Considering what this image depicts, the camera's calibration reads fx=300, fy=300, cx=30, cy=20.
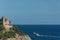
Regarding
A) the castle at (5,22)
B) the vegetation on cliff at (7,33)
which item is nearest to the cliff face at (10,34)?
the vegetation on cliff at (7,33)

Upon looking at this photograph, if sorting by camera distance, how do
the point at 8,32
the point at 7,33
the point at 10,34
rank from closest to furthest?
1. the point at 10,34
2. the point at 7,33
3. the point at 8,32

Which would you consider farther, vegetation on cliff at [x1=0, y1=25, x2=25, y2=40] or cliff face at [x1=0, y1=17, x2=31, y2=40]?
cliff face at [x1=0, y1=17, x2=31, y2=40]

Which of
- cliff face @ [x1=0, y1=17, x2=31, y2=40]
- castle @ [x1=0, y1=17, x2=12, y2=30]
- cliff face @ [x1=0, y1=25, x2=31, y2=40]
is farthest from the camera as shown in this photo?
castle @ [x1=0, y1=17, x2=12, y2=30]

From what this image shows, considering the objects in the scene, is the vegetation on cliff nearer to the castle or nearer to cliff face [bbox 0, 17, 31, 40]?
cliff face [bbox 0, 17, 31, 40]

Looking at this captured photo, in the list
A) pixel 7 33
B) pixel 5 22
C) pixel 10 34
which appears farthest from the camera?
pixel 5 22

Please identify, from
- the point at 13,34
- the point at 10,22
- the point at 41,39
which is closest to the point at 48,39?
the point at 41,39

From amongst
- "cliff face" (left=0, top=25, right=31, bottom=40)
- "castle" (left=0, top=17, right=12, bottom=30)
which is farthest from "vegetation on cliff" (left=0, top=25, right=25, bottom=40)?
"castle" (left=0, top=17, right=12, bottom=30)

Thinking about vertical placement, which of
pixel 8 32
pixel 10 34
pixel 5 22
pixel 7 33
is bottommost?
pixel 10 34

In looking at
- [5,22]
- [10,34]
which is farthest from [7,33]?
[5,22]

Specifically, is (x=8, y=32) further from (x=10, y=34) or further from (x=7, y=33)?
(x=10, y=34)

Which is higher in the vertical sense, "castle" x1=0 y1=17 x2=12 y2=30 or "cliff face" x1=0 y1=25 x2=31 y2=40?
"castle" x1=0 y1=17 x2=12 y2=30

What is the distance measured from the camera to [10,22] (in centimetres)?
7194

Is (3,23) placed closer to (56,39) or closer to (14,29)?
(14,29)

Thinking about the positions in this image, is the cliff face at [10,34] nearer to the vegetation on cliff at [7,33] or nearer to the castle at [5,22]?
the vegetation on cliff at [7,33]
